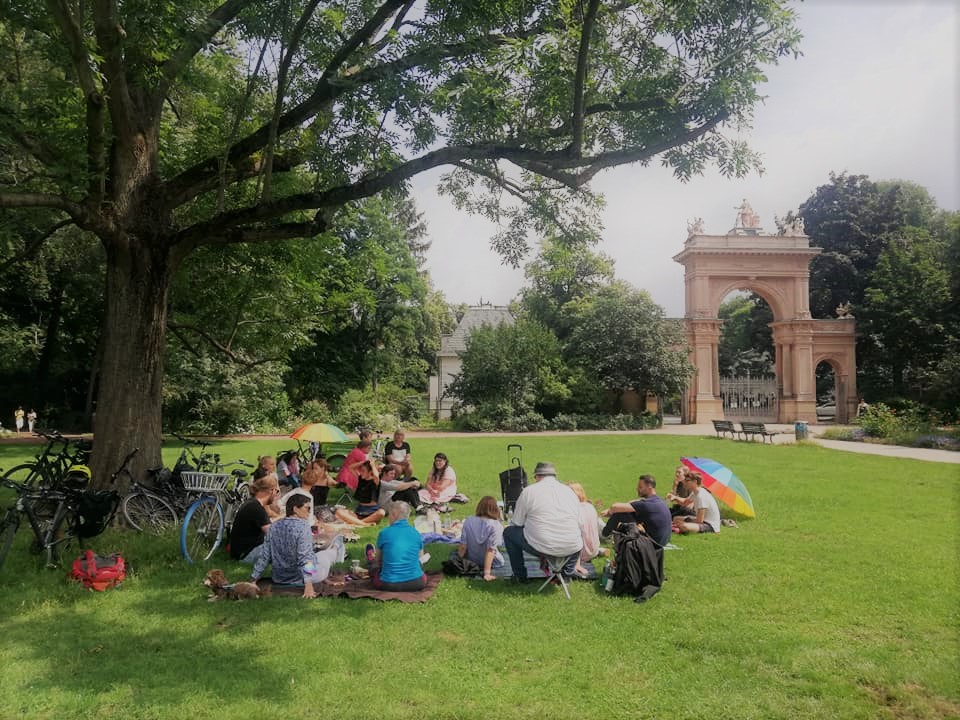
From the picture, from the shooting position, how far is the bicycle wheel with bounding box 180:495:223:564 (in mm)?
7738

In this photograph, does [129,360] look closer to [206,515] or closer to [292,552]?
[206,515]

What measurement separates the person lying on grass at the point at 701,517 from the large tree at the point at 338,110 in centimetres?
423

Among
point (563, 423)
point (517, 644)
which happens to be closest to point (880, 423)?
point (563, 423)

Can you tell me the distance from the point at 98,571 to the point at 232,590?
4.88 feet

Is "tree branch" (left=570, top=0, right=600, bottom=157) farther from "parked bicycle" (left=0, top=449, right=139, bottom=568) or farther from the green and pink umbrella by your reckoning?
"parked bicycle" (left=0, top=449, right=139, bottom=568)

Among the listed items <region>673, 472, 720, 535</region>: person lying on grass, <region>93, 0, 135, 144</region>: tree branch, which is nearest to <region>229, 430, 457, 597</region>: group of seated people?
<region>673, 472, 720, 535</region>: person lying on grass

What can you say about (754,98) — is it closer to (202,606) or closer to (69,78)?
(202,606)

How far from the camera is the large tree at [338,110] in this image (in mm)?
7652

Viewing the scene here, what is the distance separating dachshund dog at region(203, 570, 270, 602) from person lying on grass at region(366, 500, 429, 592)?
1.06 meters

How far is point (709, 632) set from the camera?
554 centimetres

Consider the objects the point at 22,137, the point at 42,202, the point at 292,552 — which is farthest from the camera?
the point at 22,137

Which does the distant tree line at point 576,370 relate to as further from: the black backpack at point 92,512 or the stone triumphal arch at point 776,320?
the black backpack at point 92,512

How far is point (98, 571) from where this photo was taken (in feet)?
22.2

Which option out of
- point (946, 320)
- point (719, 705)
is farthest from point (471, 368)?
Answer: point (719, 705)
